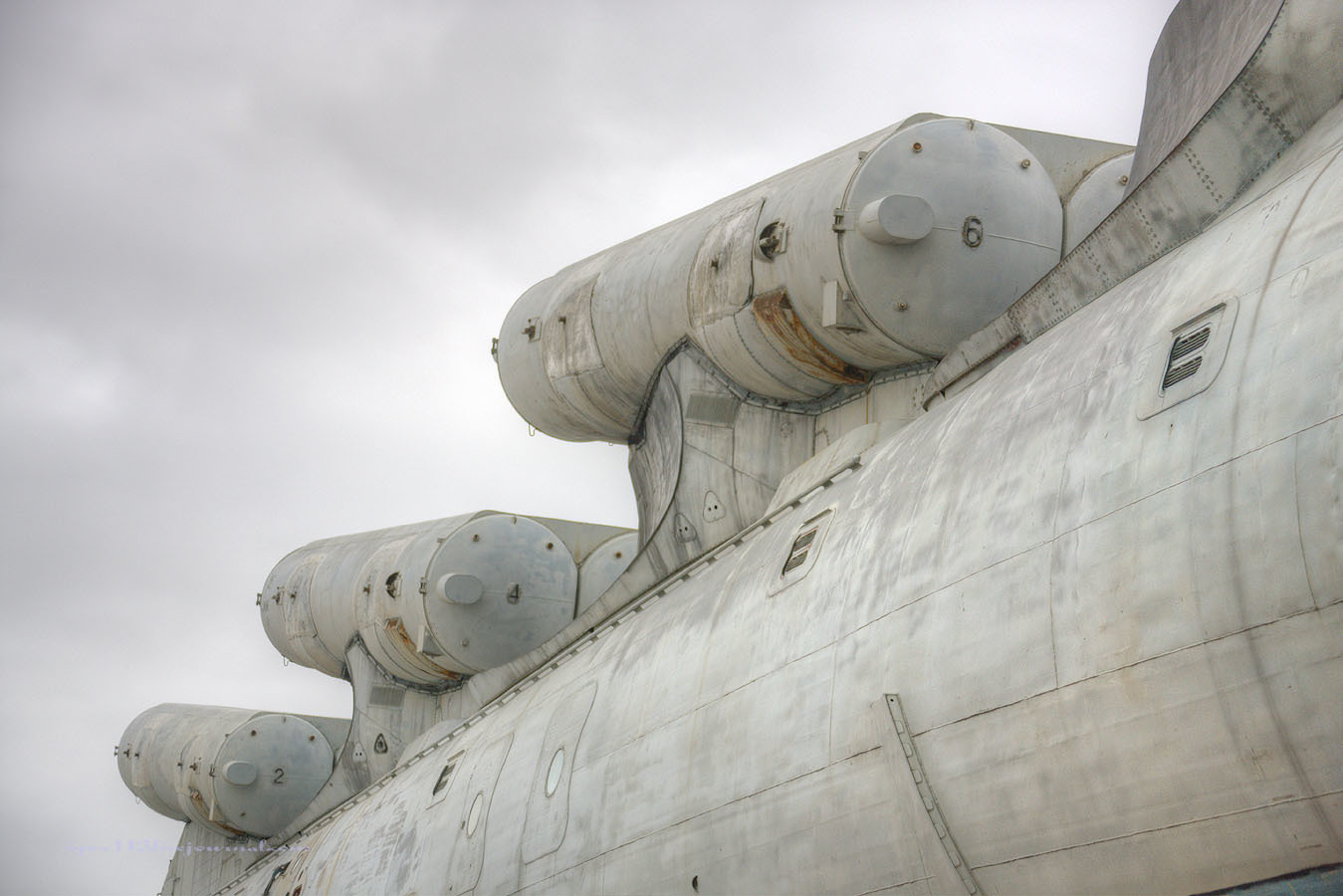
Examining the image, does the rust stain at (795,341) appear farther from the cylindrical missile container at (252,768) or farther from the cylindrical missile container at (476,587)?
the cylindrical missile container at (252,768)

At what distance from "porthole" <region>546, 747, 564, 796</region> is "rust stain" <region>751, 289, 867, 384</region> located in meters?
4.69

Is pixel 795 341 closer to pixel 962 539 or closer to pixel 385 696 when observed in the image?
pixel 962 539

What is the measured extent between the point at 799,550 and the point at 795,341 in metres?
4.52

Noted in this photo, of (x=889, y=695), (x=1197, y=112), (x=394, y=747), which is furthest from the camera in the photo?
(x=394, y=747)

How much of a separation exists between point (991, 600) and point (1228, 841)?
178cm

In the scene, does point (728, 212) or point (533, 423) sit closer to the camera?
point (728, 212)

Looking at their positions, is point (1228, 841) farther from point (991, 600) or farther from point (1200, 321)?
point (1200, 321)

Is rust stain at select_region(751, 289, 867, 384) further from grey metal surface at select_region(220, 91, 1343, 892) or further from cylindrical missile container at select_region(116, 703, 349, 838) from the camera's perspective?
cylindrical missile container at select_region(116, 703, 349, 838)

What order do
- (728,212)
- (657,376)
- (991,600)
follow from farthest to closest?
1. (657,376)
2. (728,212)
3. (991,600)

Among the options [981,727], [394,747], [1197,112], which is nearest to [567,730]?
[981,727]

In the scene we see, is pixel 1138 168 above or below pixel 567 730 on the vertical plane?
above

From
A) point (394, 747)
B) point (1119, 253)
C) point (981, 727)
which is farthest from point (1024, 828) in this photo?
point (394, 747)

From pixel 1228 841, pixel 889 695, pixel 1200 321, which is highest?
pixel 1200 321

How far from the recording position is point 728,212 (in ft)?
50.7
